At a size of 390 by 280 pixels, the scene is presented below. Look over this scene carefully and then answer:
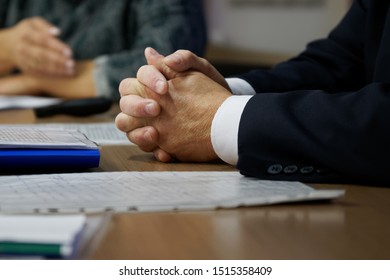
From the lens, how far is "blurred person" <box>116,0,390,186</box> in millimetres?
873

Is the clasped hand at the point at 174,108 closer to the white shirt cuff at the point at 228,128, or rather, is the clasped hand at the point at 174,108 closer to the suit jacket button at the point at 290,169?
the white shirt cuff at the point at 228,128

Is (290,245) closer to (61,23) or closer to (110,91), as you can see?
(110,91)

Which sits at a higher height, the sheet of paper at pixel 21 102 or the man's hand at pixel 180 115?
the man's hand at pixel 180 115

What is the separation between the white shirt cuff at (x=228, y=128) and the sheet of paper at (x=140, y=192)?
5 cm

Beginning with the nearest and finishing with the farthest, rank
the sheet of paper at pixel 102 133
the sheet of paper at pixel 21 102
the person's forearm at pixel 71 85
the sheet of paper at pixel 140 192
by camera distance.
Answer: the sheet of paper at pixel 140 192, the sheet of paper at pixel 102 133, the sheet of paper at pixel 21 102, the person's forearm at pixel 71 85

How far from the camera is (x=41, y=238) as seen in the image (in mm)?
516

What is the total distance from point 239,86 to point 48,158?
0.47m

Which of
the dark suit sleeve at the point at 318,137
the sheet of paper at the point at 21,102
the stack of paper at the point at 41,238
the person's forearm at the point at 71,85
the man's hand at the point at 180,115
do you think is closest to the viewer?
the stack of paper at the point at 41,238

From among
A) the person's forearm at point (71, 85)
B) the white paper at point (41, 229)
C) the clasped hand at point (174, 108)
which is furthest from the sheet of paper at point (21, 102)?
the white paper at point (41, 229)

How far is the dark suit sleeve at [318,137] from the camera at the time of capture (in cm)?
87

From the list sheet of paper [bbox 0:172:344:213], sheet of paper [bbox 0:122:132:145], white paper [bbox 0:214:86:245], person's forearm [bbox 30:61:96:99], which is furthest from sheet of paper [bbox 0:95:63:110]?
white paper [bbox 0:214:86:245]

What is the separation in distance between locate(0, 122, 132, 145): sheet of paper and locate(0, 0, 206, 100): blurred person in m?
0.62

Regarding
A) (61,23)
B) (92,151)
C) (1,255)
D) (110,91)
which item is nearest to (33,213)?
(1,255)

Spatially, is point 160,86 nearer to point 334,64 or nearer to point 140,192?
point 140,192
